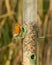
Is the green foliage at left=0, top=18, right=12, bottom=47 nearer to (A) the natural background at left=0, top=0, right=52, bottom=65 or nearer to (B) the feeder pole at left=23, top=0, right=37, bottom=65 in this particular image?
(A) the natural background at left=0, top=0, right=52, bottom=65

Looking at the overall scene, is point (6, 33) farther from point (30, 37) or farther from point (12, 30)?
point (30, 37)

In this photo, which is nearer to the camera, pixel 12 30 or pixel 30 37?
pixel 30 37

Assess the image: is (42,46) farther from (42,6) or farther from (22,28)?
(22,28)

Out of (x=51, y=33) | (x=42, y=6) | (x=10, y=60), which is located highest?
(x=42, y=6)

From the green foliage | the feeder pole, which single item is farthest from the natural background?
the feeder pole

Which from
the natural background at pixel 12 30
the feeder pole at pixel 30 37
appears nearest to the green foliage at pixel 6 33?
the natural background at pixel 12 30

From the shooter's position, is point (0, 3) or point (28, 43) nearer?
point (28, 43)

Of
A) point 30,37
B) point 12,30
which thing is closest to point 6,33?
point 12,30

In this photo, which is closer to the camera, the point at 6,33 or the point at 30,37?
the point at 30,37

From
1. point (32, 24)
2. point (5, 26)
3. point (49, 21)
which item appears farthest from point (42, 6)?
point (32, 24)
